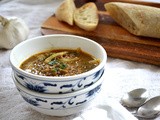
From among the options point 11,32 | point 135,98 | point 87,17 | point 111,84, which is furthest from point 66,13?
point 135,98

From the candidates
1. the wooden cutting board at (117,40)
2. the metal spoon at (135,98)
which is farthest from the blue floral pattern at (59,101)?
the wooden cutting board at (117,40)

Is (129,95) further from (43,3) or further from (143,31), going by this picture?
(43,3)

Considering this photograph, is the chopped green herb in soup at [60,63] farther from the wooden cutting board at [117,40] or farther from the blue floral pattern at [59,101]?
the wooden cutting board at [117,40]

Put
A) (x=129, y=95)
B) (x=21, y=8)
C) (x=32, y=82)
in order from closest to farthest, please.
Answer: (x=32, y=82), (x=129, y=95), (x=21, y=8)

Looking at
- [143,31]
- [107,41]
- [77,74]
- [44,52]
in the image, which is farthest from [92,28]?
[77,74]

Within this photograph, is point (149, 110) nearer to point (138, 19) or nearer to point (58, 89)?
point (58, 89)

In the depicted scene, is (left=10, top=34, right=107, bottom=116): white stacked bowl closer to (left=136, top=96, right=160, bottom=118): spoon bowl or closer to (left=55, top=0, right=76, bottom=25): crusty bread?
(left=136, top=96, right=160, bottom=118): spoon bowl
